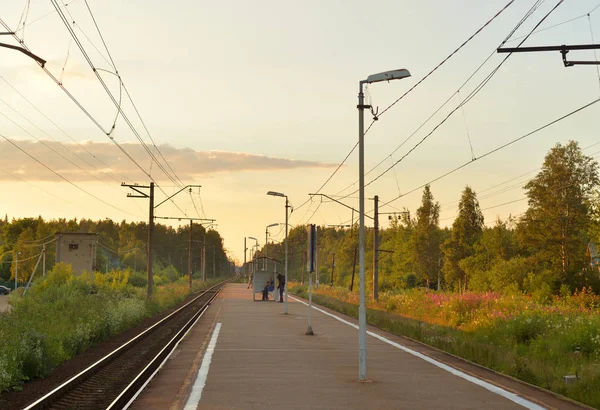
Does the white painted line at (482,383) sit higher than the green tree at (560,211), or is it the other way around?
the green tree at (560,211)

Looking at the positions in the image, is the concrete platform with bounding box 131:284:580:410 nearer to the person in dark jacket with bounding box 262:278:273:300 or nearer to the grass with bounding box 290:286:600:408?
the grass with bounding box 290:286:600:408

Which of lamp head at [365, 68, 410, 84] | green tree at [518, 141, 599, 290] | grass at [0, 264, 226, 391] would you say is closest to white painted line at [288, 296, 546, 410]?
lamp head at [365, 68, 410, 84]

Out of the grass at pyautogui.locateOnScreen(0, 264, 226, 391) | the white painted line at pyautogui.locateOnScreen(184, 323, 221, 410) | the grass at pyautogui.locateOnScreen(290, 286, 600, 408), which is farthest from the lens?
the grass at pyautogui.locateOnScreen(0, 264, 226, 391)

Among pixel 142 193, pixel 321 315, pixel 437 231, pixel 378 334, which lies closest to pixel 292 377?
pixel 378 334

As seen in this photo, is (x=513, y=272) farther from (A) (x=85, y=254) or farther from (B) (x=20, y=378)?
(B) (x=20, y=378)

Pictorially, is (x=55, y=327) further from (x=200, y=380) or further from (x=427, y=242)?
(x=427, y=242)

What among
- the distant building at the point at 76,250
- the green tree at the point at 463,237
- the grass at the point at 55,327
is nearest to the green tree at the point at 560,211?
the green tree at the point at 463,237

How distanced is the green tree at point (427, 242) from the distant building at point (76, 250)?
53404mm

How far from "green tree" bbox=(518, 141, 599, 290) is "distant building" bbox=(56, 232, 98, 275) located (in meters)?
48.6

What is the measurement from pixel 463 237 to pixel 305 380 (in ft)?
294

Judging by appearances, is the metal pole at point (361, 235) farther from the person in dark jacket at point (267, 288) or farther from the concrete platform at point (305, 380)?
the person in dark jacket at point (267, 288)

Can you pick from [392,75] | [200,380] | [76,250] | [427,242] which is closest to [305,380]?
[200,380]

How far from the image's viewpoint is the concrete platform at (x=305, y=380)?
38.7 feet

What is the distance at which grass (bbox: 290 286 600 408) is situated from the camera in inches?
579
